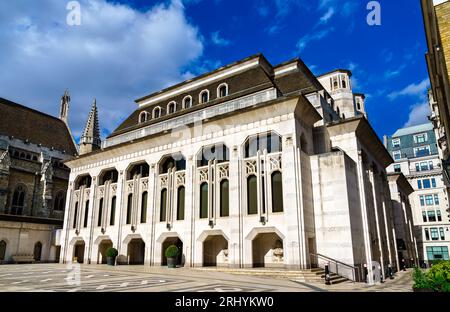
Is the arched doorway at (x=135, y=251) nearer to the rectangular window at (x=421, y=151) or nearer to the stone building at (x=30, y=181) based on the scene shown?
the stone building at (x=30, y=181)

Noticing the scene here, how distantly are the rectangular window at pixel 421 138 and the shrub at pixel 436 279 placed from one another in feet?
210

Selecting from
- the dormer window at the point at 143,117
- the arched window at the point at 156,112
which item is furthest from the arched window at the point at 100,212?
the arched window at the point at 156,112

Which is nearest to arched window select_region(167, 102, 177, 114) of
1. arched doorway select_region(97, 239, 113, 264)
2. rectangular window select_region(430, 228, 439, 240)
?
arched doorway select_region(97, 239, 113, 264)

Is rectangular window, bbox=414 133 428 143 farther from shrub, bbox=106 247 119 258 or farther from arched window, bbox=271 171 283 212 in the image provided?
shrub, bbox=106 247 119 258

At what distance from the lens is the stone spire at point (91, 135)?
5004 centimetres

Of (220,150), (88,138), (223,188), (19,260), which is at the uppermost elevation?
(88,138)

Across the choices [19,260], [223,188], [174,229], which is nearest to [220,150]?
Result: [223,188]

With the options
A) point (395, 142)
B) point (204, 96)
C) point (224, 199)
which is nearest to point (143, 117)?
point (204, 96)

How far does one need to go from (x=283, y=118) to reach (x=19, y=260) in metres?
33.3

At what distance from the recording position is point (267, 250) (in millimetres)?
24484

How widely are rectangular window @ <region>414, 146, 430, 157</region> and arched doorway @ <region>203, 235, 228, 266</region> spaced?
54396 millimetres

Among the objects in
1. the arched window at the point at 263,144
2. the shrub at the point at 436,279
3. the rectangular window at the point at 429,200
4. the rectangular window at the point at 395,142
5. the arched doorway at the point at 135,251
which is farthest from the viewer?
the rectangular window at the point at 395,142

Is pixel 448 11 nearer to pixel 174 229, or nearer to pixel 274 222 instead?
pixel 274 222
